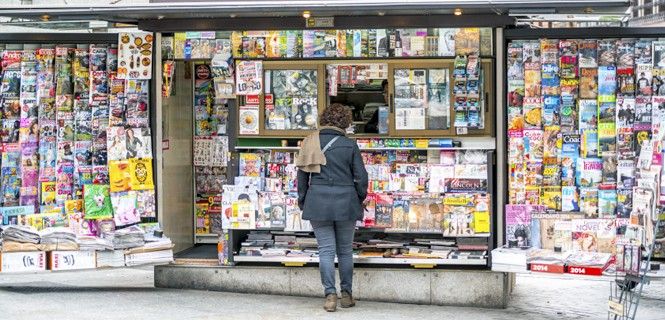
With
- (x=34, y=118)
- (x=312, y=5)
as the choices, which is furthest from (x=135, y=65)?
(x=312, y=5)

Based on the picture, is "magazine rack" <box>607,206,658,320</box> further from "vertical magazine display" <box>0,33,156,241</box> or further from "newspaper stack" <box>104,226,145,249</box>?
"vertical magazine display" <box>0,33,156,241</box>

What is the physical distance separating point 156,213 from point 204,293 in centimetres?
100

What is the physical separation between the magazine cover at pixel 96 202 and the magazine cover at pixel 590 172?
4398 mm

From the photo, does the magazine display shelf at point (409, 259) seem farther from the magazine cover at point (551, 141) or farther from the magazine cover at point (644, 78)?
the magazine cover at point (644, 78)

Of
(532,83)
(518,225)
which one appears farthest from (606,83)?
(518,225)

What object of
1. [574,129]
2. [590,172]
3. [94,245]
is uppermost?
[574,129]

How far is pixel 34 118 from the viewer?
468 inches

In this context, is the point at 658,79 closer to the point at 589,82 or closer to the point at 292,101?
the point at 589,82

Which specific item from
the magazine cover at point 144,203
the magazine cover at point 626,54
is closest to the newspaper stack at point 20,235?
the magazine cover at point 144,203

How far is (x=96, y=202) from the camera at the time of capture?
38.2 ft

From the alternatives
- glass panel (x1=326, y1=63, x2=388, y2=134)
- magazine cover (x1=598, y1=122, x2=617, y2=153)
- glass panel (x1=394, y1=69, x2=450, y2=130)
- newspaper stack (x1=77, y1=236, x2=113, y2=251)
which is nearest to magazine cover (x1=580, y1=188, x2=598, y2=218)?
magazine cover (x1=598, y1=122, x2=617, y2=153)

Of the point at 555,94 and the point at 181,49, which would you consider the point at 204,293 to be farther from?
the point at 555,94

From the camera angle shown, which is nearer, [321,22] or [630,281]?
[630,281]

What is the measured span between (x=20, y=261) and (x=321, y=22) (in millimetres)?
3455
